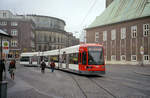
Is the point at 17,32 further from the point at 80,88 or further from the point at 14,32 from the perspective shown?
the point at 80,88

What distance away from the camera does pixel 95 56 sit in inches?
696

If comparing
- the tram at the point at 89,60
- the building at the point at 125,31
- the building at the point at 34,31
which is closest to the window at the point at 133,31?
the building at the point at 125,31

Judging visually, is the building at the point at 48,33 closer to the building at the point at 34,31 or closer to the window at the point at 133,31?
the building at the point at 34,31

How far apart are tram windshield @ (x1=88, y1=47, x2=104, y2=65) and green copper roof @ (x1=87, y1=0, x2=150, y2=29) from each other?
23.3 metres

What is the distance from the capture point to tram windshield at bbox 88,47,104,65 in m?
17.5

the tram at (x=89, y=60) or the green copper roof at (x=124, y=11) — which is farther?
the green copper roof at (x=124, y=11)

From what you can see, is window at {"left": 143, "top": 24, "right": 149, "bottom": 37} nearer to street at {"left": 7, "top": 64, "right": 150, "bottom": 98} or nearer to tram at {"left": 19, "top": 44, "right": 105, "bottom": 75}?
tram at {"left": 19, "top": 44, "right": 105, "bottom": 75}

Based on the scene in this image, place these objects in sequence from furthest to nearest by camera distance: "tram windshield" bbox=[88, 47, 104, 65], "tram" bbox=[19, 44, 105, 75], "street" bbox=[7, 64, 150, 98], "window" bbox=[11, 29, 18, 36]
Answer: "window" bbox=[11, 29, 18, 36] → "tram windshield" bbox=[88, 47, 104, 65] → "tram" bbox=[19, 44, 105, 75] → "street" bbox=[7, 64, 150, 98]

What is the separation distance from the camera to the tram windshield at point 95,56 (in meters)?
17.5

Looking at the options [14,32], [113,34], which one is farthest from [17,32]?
[113,34]

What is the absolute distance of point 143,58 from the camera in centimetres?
3722

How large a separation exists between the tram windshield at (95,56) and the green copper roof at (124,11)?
2331 cm

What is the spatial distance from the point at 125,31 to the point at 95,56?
88.4ft

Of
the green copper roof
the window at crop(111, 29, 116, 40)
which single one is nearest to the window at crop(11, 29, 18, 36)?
the green copper roof
